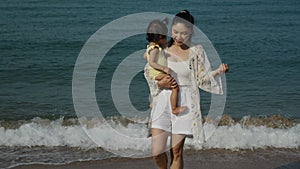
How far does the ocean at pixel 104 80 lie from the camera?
7109 millimetres

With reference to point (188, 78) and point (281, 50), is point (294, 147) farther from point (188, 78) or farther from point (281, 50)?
point (281, 50)

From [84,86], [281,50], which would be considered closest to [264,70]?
[281,50]

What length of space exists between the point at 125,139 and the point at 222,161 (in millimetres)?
1680

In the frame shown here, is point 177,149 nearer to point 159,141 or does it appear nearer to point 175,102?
point 159,141

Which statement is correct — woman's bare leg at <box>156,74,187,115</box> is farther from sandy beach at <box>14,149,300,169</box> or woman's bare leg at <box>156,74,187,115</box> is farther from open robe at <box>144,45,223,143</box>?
sandy beach at <box>14,149,300,169</box>

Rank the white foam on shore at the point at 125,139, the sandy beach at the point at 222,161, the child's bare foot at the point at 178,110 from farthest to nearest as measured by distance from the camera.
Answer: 1. the white foam on shore at the point at 125,139
2. the sandy beach at the point at 222,161
3. the child's bare foot at the point at 178,110

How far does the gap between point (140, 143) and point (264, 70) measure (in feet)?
25.5

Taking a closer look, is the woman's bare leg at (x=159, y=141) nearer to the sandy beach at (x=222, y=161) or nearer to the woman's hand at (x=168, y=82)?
the woman's hand at (x=168, y=82)

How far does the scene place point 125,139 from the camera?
7.30 meters

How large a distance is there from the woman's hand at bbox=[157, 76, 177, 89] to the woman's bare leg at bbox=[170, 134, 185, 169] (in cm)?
46

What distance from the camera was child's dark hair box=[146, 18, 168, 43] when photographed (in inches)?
168

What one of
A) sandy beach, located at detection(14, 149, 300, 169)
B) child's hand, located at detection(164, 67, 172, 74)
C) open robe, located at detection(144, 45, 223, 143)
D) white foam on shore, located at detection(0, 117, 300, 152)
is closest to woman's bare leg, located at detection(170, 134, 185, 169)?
open robe, located at detection(144, 45, 223, 143)

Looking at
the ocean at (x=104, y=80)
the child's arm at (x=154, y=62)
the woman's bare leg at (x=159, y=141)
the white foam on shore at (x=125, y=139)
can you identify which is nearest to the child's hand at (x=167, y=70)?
the child's arm at (x=154, y=62)

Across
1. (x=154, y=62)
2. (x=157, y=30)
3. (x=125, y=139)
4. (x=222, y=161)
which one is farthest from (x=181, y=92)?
(x=125, y=139)
